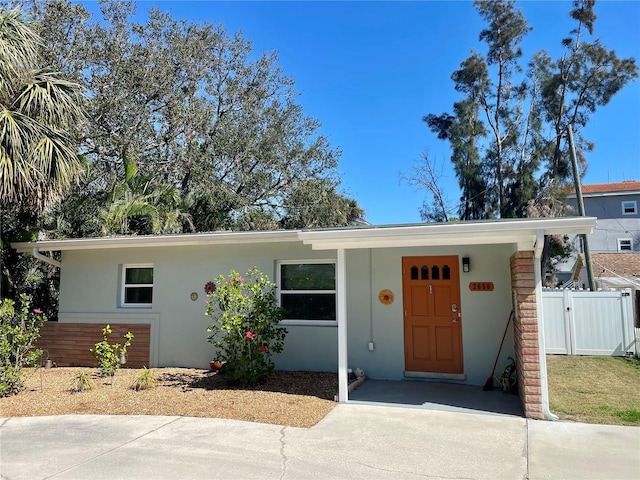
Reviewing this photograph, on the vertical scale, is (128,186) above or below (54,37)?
below

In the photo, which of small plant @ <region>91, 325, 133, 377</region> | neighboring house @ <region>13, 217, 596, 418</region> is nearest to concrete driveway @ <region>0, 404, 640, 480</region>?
Answer: neighboring house @ <region>13, 217, 596, 418</region>

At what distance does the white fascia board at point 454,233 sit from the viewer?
5.25 m

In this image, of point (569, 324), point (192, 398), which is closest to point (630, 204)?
point (569, 324)

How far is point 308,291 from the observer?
848 centimetres

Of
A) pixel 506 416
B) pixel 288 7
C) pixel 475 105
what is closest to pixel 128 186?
pixel 288 7

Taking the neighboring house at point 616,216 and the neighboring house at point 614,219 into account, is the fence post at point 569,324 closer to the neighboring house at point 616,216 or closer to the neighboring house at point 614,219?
the neighboring house at point 614,219

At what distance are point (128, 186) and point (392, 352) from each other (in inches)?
355

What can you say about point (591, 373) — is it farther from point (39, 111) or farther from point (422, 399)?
point (39, 111)

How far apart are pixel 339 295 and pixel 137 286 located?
5338mm

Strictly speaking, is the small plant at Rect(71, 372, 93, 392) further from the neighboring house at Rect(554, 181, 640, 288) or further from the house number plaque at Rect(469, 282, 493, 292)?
the neighboring house at Rect(554, 181, 640, 288)

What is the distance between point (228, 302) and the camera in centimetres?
706

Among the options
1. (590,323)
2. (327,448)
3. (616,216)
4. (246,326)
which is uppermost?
(616,216)

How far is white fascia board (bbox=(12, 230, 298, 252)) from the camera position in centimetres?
788

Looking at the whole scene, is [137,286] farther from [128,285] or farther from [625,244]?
[625,244]
